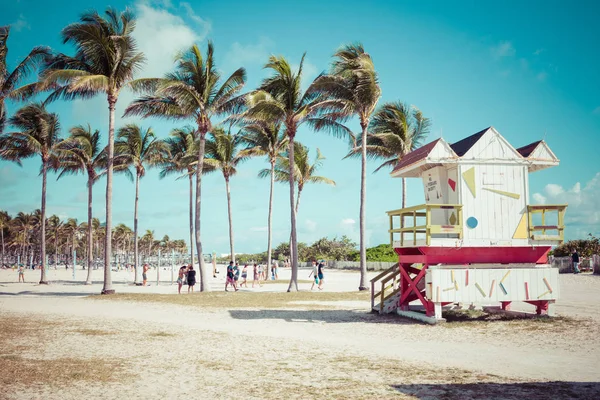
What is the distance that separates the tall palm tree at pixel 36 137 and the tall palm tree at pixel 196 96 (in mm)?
11400

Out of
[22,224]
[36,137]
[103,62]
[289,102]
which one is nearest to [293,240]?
[289,102]

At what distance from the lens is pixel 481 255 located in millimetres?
15828

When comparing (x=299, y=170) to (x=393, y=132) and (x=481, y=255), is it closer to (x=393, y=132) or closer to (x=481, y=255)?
(x=393, y=132)

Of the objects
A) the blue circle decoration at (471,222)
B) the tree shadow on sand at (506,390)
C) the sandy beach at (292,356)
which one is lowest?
the sandy beach at (292,356)

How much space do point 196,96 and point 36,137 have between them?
53.1 feet

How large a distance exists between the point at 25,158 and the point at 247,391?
128 ft

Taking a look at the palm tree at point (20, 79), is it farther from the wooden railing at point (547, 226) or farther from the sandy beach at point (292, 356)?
the wooden railing at point (547, 226)

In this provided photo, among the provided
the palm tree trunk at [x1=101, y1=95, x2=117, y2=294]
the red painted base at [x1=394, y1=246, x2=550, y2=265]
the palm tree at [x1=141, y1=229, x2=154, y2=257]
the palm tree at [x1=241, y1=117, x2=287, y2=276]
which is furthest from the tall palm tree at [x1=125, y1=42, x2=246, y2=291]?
the palm tree at [x1=141, y1=229, x2=154, y2=257]

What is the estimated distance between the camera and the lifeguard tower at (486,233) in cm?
1523

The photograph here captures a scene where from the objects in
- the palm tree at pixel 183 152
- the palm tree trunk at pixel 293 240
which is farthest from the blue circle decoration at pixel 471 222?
the palm tree at pixel 183 152

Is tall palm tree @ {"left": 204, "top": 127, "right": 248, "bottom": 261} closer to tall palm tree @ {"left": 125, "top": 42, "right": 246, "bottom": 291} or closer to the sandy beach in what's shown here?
tall palm tree @ {"left": 125, "top": 42, "right": 246, "bottom": 291}

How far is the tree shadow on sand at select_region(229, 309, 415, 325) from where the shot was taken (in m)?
16.4

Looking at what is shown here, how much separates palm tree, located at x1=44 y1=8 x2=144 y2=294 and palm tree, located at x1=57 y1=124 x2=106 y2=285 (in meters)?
10.9

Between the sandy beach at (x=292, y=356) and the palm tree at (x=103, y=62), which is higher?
the palm tree at (x=103, y=62)
